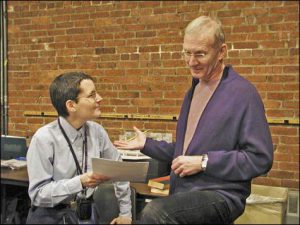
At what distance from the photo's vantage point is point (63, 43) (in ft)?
12.5

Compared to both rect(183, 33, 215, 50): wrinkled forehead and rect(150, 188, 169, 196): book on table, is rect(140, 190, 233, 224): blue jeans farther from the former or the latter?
rect(150, 188, 169, 196): book on table

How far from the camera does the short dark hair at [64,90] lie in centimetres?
188

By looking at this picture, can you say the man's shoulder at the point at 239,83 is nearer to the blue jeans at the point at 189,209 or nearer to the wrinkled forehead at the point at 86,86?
the blue jeans at the point at 189,209

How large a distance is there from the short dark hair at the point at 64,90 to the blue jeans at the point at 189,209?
0.81 meters

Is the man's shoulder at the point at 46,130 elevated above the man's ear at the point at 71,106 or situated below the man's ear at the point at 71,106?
below

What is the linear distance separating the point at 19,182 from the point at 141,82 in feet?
4.89

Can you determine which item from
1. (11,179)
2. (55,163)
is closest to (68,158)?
(55,163)

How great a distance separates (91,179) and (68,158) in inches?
8.5

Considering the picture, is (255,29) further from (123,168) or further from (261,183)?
(123,168)

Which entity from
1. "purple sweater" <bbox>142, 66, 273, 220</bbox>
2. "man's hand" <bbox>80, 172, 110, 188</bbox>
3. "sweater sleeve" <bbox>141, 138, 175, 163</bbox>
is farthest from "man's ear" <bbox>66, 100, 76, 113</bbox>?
"purple sweater" <bbox>142, 66, 273, 220</bbox>

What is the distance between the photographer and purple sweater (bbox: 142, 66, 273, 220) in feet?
4.20

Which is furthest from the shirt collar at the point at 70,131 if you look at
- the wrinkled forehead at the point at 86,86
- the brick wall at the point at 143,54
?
the brick wall at the point at 143,54

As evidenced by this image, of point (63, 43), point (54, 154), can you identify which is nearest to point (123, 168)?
point (54, 154)

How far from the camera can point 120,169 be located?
1516 millimetres
